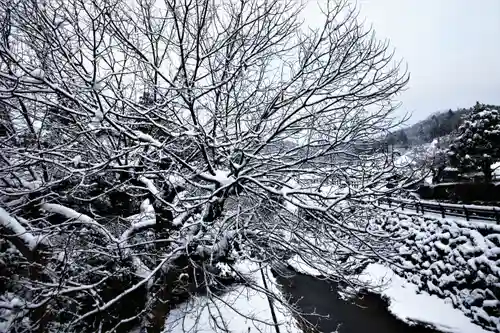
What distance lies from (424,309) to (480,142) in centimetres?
1235

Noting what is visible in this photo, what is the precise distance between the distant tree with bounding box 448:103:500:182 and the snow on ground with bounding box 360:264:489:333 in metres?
9.55

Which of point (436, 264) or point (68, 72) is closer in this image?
point (68, 72)

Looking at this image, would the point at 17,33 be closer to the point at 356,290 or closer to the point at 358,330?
the point at 356,290

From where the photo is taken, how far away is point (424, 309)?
990cm

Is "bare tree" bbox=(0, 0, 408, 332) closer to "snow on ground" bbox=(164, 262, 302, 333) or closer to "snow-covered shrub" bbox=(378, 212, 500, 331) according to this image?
"snow on ground" bbox=(164, 262, 302, 333)

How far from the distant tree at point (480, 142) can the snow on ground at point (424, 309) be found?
9.55 meters

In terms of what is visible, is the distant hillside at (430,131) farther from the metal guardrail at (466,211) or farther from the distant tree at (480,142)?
the metal guardrail at (466,211)

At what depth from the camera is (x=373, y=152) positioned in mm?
5148

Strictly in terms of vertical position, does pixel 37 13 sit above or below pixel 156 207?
above

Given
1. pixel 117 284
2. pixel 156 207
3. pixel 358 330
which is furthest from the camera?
pixel 358 330

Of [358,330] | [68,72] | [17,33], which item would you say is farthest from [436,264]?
[17,33]

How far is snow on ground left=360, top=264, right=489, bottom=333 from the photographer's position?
330 inches

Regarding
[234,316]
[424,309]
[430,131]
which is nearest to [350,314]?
[424,309]

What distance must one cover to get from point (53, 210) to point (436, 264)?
11.9 m
